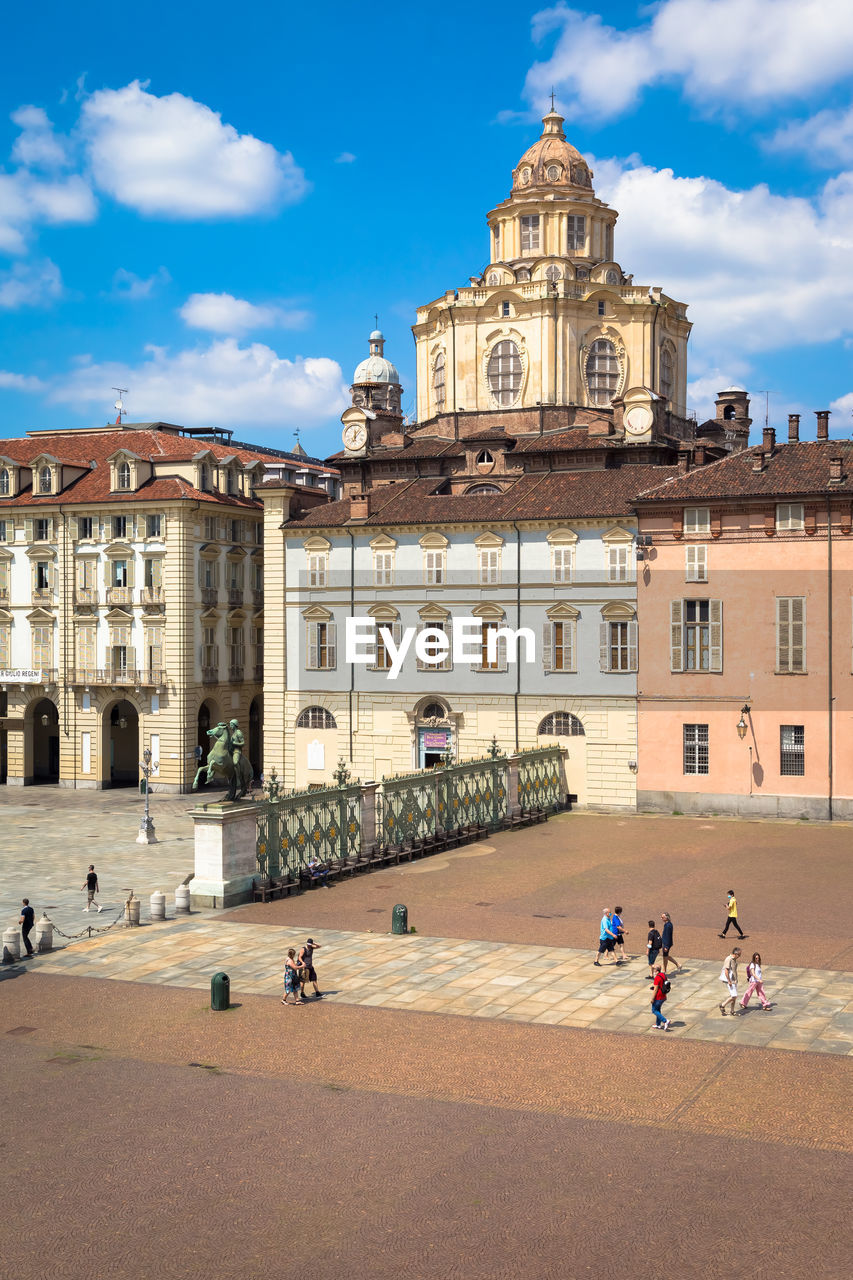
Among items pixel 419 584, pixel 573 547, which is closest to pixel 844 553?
pixel 573 547

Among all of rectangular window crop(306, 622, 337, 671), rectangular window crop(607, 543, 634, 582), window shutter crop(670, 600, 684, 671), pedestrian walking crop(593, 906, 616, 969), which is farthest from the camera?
rectangular window crop(306, 622, 337, 671)

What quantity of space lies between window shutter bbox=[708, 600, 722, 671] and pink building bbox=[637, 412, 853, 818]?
0.14ft

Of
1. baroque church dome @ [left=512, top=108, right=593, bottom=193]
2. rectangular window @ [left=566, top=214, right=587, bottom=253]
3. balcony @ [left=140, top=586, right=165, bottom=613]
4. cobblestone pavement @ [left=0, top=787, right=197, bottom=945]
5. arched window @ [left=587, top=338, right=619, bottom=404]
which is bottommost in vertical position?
cobblestone pavement @ [left=0, top=787, right=197, bottom=945]

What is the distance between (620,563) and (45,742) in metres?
37.9

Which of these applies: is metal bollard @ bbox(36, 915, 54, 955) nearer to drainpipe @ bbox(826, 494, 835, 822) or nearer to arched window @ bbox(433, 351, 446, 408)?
drainpipe @ bbox(826, 494, 835, 822)

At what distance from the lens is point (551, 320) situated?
71.1 m

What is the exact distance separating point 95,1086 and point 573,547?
39.7m

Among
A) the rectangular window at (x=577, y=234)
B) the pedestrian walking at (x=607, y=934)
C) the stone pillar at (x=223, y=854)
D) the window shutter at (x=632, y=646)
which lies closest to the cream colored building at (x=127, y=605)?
the window shutter at (x=632, y=646)

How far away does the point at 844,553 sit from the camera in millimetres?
52125

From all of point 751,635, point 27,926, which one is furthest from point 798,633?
point 27,926

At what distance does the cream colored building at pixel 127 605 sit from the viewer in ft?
227

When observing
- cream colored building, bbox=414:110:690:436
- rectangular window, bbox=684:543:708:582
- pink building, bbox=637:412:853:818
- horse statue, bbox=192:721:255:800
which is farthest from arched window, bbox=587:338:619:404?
horse statue, bbox=192:721:255:800

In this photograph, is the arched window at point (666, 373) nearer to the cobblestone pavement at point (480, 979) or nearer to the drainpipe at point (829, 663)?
the drainpipe at point (829, 663)

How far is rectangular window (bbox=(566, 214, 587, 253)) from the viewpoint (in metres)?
76.2
